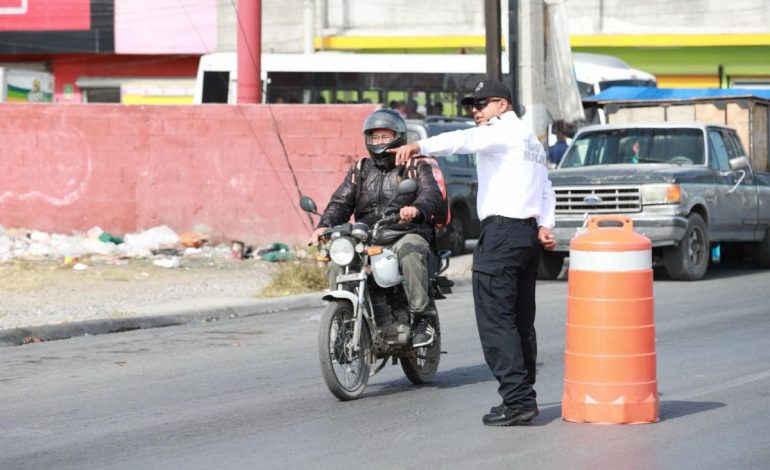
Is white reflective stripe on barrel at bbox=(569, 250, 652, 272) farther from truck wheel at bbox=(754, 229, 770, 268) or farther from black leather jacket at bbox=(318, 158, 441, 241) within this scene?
truck wheel at bbox=(754, 229, 770, 268)

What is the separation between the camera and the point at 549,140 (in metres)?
26.6

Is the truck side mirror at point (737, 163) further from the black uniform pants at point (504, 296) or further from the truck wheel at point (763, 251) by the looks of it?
the black uniform pants at point (504, 296)

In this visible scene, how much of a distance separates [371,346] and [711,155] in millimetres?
11095

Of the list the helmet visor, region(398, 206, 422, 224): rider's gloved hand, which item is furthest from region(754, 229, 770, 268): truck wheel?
region(398, 206, 422, 224): rider's gloved hand

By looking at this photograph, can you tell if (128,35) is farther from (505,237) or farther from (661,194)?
(505,237)

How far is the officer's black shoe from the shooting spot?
8109mm

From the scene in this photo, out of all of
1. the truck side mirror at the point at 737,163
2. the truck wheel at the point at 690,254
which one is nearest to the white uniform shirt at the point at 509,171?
the truck wheel at the point at 690,254

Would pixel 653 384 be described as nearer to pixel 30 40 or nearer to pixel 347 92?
pixel 347 92

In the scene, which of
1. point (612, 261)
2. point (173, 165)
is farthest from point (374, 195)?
point (173, 165)

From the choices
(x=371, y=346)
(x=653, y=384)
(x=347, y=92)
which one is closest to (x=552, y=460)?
(x=653, y=384)

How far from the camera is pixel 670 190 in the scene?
1820 centimetres

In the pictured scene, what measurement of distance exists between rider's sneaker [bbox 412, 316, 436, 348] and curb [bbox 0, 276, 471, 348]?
12.1 ft

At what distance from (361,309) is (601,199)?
960 centimetres

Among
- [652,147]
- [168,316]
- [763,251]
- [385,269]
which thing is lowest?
[168,316]
